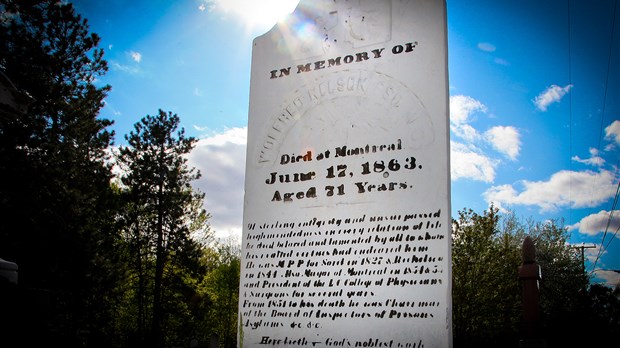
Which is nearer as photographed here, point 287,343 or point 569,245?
point 287,343

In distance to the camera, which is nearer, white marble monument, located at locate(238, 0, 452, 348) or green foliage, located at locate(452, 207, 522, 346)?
white marble monument, located at locate(238, 0, 452, 348)

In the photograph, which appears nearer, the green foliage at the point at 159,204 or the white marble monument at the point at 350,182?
the white marble monument at the point at 350,182

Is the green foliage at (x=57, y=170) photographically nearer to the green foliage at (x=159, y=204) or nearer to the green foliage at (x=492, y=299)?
the green foliage at (x=159, y=204)

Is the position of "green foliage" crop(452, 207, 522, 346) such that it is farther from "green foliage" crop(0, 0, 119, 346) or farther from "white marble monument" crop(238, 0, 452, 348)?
"white marble monument" crop(238, 0, 452, 348)

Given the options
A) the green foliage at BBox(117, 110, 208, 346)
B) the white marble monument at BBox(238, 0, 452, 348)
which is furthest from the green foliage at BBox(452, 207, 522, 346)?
the white marble monument at BBox(238, 0, 452, 348)

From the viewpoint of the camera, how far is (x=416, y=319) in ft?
10.0

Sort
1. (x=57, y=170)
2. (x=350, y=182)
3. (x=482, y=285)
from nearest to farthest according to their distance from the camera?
(x=350, y=182)
(x=57, y=170)
(x=482, y=285)

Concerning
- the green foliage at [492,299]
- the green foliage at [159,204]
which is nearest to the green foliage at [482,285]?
the green foliage at [492,299]

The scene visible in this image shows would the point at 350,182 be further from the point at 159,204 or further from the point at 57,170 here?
the point at 159,204

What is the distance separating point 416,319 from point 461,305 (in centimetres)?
1863

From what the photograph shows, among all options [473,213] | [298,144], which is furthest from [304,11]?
[473,213]

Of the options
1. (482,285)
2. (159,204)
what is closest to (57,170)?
(159,204)

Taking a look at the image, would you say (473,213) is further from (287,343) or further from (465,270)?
(287,343)

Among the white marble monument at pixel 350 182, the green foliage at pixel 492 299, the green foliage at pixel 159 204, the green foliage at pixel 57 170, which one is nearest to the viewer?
the white marble monument at pixel 350 182
